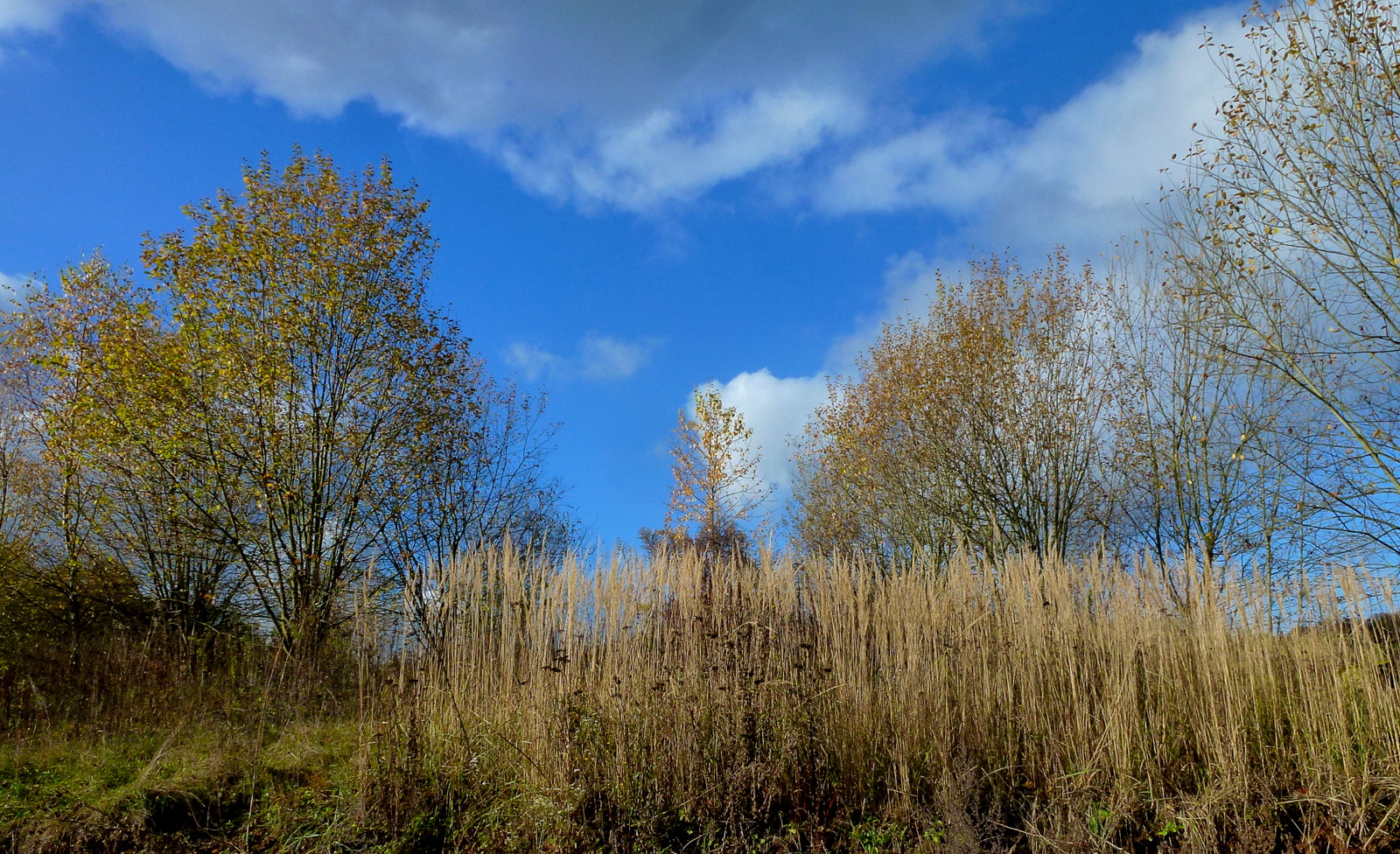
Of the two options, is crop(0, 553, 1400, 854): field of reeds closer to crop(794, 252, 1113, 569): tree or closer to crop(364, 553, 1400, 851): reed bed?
crop(364, 553, 1400, 851): reed bed

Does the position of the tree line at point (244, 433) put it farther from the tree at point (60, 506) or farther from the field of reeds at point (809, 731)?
the field of reeds at point (809, 731)

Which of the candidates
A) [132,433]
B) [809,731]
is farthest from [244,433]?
[809,731]

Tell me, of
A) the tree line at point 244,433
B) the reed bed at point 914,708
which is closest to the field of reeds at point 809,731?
the reed bed at point 914,708

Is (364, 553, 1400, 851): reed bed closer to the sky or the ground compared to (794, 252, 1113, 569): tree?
closer to the ground

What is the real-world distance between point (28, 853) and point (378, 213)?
795 centimetres

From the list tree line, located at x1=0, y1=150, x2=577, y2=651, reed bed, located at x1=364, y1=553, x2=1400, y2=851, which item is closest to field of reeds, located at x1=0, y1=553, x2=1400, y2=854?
reed bed, located at x1=364, y1=553, x2=1400, y2=851

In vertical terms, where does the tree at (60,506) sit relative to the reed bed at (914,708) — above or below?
above

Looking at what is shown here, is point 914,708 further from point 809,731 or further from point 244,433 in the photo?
point 244,433

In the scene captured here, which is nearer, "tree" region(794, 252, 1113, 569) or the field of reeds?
the field of reeds

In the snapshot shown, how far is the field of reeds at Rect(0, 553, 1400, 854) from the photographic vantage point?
4375 mm

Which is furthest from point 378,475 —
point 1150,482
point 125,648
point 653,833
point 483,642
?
point 1150,482

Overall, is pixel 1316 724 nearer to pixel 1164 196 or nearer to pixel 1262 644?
pixel 1262 644

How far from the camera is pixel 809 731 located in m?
4.65

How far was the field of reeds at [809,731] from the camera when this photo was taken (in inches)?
172
